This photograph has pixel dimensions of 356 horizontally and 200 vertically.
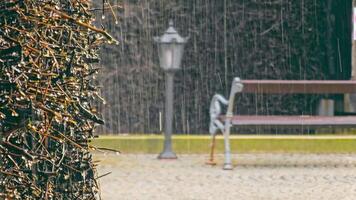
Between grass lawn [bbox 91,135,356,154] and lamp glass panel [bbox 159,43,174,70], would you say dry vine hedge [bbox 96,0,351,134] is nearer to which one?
grass lawn [bbox 91,135,356,154]

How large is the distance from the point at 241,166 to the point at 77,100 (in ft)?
27.6

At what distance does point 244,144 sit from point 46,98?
10853mm

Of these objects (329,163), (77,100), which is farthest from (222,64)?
(77,100)

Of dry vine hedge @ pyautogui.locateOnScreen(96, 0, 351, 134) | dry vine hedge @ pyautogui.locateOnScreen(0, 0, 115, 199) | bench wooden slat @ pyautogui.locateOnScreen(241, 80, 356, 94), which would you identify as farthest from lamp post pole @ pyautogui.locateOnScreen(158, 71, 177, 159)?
dry vine hedge @ pyautogui.locateOnScreen(0, 0, 115, 199)

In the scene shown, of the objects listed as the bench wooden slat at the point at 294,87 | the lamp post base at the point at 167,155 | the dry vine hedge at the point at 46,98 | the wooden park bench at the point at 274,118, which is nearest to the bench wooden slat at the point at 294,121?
the wooden park bench at the point at 274,118

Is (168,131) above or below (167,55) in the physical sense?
below

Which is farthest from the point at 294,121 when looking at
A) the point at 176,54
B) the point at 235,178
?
the point at 176,54

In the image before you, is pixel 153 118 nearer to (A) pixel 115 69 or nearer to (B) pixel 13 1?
(A) pixel 115 69

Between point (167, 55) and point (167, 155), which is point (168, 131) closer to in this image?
point (167, 155)

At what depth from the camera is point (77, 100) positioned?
154 inches

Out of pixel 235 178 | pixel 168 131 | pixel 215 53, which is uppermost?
pixel 215 53

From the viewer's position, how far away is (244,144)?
1440 centimetres

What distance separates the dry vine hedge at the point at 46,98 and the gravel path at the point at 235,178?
4603mm

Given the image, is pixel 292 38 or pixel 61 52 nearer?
pixel 61 52
